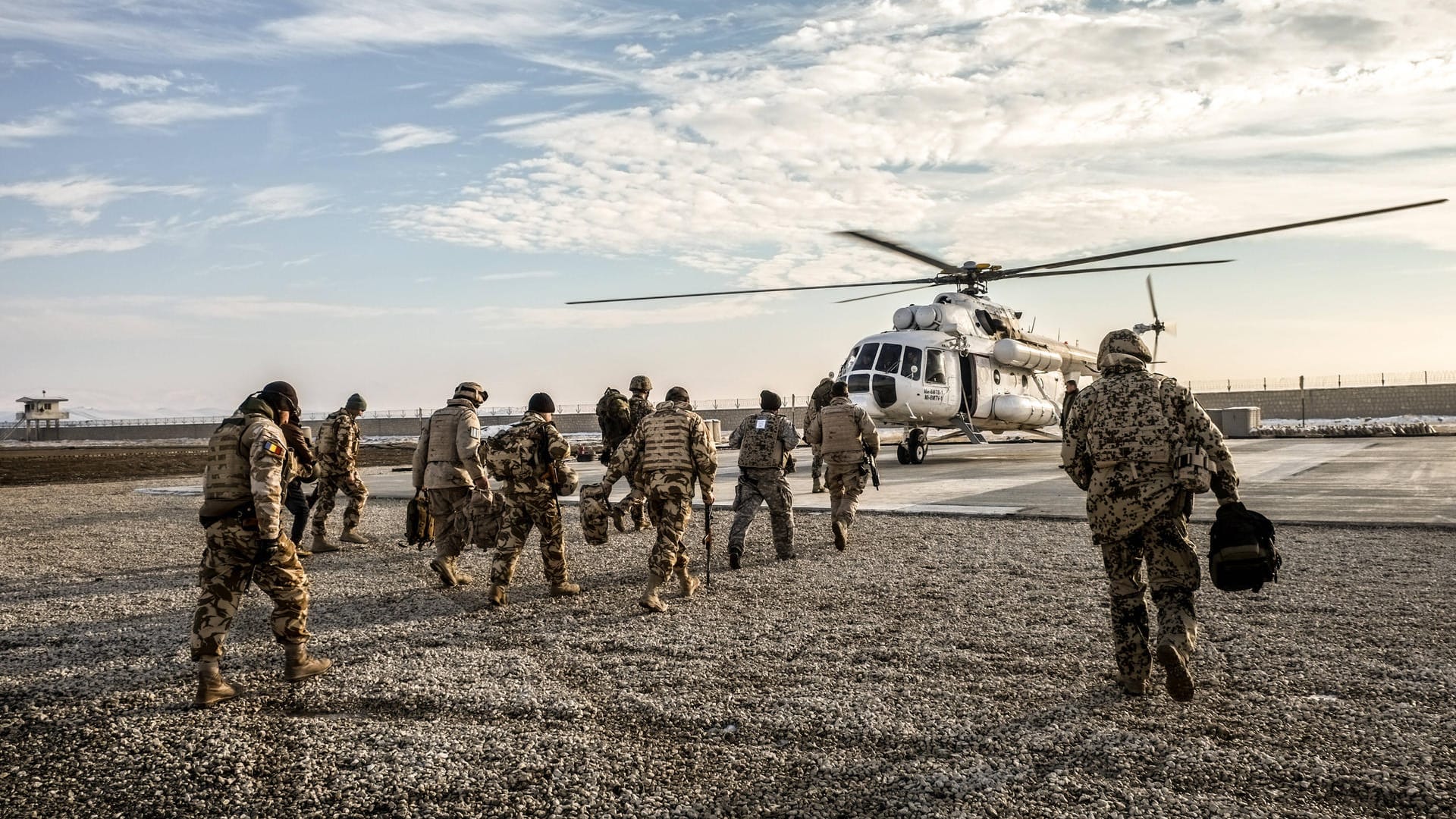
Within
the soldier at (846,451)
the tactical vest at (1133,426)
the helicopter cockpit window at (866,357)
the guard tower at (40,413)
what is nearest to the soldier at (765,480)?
the soldier at (846,451)

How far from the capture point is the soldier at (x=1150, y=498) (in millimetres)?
4637

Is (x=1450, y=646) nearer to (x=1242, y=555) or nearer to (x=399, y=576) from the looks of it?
(x=1242, y=555)

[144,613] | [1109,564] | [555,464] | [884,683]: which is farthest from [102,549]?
[1109,564]

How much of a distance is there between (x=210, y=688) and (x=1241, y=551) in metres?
5.05

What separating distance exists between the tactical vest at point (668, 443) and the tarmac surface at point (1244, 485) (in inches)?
183

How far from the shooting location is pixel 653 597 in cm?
693

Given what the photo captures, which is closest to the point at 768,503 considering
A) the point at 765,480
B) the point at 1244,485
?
the point at 765,480

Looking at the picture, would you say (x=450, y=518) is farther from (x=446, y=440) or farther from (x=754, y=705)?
(x=754, y=705)

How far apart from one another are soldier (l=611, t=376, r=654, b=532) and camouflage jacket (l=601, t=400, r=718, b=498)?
100mm

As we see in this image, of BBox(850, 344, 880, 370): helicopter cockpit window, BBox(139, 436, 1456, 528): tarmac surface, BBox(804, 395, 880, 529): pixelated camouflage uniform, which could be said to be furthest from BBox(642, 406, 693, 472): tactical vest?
BBox(850, 344, 880, 370): helicopter cockpit window

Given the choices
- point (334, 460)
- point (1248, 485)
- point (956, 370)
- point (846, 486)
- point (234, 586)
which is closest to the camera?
point (234, 586)

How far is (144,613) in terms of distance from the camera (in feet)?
23.9

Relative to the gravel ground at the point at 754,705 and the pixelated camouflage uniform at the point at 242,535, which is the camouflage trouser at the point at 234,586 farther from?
the gravel ground at the point at 754,705

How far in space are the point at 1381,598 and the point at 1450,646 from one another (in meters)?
1.41
